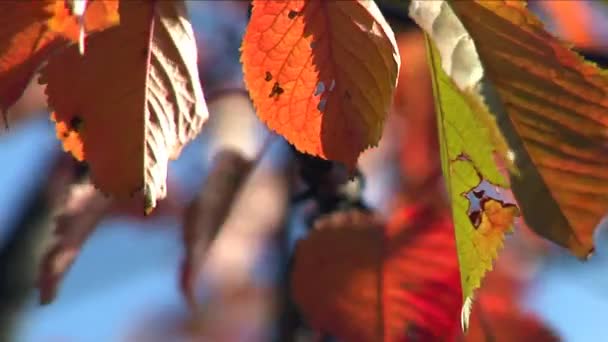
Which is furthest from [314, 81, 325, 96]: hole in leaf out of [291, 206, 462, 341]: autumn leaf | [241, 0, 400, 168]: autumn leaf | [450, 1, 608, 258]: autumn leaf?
[291, 206, 462, 341]: autumn leaf

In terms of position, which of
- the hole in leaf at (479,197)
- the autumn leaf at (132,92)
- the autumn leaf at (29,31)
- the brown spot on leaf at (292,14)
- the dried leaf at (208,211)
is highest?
the brown spot on leaf at (292,14)

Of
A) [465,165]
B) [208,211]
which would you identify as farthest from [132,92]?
[208,211]

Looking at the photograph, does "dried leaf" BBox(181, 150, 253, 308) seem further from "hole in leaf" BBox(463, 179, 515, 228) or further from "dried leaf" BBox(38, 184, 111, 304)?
"hole in leaf" BBox(463, 179, 515, 228)

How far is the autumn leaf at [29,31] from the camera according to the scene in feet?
1.99

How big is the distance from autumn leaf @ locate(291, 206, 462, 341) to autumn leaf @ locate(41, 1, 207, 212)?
354mm

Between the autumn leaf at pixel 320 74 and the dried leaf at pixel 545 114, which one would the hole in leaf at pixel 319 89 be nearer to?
the autumn leaf at pixel 320 74

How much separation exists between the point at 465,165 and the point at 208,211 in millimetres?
499

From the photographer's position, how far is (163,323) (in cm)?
229

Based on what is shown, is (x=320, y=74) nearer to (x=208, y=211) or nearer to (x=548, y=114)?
(x=548, y=114)

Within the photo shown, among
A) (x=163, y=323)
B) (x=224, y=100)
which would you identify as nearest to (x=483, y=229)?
(x=224, y=100)

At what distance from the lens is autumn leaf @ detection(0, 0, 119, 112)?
0.61 metres

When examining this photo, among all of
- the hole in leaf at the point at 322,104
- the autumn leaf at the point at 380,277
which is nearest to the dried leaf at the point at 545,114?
the hole in leaf at the point at 322,104

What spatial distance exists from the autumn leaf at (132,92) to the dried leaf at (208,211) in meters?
0.40

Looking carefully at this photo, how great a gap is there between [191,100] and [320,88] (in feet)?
0.27
